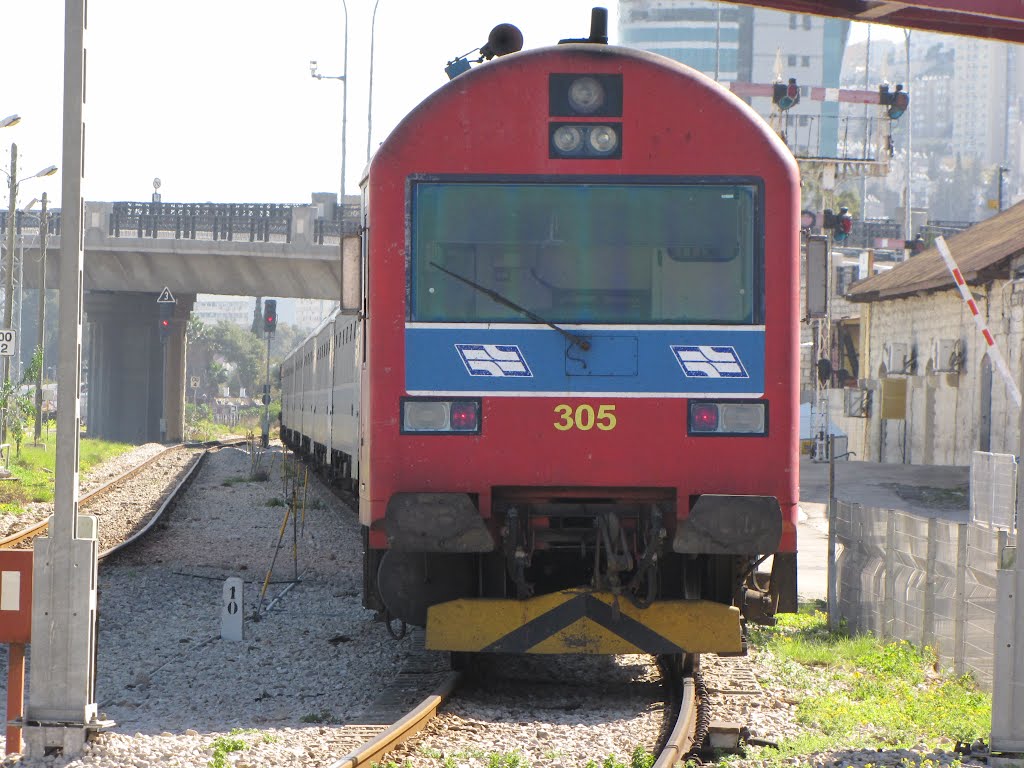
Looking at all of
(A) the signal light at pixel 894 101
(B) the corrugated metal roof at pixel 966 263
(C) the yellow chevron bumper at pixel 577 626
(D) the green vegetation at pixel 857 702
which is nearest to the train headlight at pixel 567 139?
(C) the yellow chevron bumper at pixel 577 626

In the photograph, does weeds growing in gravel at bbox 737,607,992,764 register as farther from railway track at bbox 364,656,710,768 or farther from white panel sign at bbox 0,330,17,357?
white panel sign at bbox 0,330,17,357

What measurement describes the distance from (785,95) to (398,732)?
22845mm

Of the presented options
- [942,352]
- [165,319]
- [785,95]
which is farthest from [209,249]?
[942,352]

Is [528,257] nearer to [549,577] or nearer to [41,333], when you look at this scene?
[549,577]

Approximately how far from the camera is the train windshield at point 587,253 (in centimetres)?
758

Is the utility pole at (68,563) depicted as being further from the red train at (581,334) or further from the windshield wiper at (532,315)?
the windshield wiper at (532,315)

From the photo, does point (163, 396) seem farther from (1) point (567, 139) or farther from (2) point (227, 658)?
(1) point (567, 139)

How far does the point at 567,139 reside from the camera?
774 cm

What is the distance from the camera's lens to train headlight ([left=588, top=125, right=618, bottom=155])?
773 cm

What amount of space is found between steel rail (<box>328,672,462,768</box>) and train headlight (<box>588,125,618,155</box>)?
290 centimetres

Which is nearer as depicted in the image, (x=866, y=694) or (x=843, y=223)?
(x=866, y=694)

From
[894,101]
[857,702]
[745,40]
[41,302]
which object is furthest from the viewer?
[745,40]

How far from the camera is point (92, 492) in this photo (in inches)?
990

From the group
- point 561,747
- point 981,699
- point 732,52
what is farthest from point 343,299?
point 732,52
